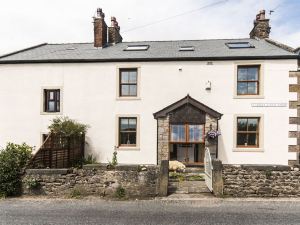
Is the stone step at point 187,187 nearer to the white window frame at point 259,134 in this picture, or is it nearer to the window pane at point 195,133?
the window pane at point 195,133

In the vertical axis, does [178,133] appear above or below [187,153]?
above

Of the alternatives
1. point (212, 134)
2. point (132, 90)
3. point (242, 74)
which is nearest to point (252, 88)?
point (242, 74)

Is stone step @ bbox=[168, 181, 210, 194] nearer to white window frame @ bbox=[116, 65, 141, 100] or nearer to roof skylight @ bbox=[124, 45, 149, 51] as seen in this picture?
white window frame @ bbox=[116, 65, 141, 100]

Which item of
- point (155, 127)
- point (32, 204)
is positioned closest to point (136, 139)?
point (155, 127)

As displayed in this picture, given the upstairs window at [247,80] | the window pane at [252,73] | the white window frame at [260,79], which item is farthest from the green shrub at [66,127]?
the window pane at [252,73]

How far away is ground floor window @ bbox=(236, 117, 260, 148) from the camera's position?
517 inches

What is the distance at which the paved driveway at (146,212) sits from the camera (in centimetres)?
632

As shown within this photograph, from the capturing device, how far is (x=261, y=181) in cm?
834

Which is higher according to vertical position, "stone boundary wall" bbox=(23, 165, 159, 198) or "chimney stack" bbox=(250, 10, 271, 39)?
"chimney stack" bbox=(250, 10, 271, 39)

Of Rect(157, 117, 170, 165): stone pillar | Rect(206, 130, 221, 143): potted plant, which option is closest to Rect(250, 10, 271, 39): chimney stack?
Rect(206, 130, 221, 143): potted plant

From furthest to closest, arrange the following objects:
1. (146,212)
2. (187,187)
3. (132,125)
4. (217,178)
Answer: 1. (132,125)
2. (187,187)
3. (217,178)
4. (146,212)

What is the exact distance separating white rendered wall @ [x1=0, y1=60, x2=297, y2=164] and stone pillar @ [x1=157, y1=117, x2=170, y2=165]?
25.8 inches

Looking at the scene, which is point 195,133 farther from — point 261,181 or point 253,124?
point 261,181

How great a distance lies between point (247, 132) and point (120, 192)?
26.8 ft
